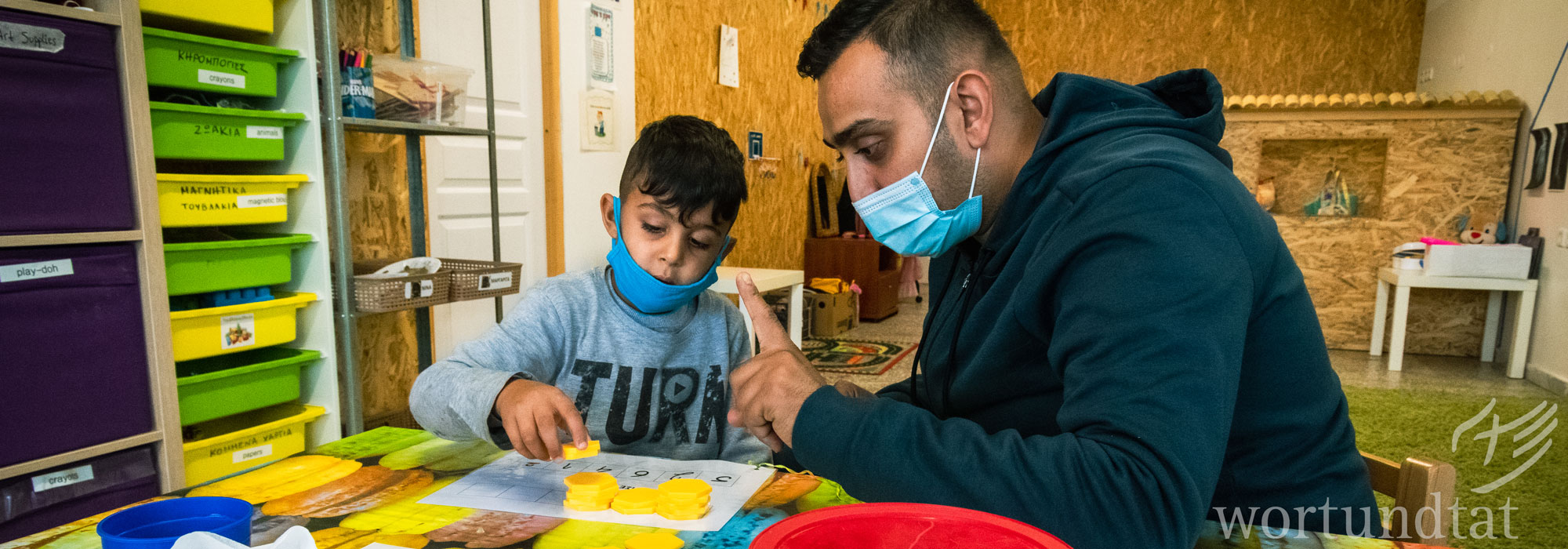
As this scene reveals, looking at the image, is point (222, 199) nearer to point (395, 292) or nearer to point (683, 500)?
point (395, 292)

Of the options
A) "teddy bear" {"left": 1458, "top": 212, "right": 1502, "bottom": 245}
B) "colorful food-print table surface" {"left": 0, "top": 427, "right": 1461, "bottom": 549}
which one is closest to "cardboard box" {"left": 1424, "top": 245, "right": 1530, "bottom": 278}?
"teddy bear" {"left": 1458, "top": 212, "right": 1502, "bottom": 245}

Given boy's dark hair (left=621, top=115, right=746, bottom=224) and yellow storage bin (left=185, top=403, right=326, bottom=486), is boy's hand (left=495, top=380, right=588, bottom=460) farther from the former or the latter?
yellow storage bin (left=185, top=403, right=326, bottom=486)

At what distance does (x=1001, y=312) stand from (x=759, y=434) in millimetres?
293

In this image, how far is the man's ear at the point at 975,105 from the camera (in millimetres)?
979

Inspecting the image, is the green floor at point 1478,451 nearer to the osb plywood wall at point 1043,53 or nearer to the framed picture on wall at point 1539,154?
the framed picture on wall at point 1539,154

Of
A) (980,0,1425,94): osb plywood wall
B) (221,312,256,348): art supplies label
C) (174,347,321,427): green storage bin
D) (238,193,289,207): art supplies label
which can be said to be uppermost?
(980,0,1425,94): osb plywood wall

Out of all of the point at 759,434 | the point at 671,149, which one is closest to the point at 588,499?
the point at 759,434

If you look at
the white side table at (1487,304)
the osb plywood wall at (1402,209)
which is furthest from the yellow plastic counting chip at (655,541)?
the osb plywood wall at (1402,209)

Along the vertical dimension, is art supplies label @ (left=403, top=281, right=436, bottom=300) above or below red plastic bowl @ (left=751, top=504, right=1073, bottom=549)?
below

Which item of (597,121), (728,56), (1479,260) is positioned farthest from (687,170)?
(1479,260)

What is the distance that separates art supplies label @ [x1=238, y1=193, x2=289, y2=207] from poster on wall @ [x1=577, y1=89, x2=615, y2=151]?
150 cm

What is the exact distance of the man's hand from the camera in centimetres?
79

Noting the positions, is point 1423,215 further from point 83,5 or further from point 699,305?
point 83,5

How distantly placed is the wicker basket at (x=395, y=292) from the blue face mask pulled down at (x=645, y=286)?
3.52 feet
